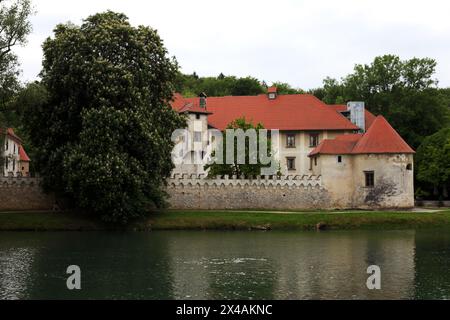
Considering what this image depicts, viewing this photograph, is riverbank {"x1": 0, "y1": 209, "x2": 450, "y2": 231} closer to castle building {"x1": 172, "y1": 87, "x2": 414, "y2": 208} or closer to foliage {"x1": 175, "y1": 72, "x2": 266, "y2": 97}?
castle building {"x1": 172, "y1": 87, "x2": 414, "y2": 208}

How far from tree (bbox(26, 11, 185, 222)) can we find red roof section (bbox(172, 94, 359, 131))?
19.0 meters

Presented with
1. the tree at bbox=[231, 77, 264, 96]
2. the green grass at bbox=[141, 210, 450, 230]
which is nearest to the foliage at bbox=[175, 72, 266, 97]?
the tree at bbox=[231, 77, 264, 96]

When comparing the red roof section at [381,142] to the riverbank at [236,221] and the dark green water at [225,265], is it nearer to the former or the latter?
the riverbank at [236,221]

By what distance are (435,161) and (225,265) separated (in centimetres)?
4075

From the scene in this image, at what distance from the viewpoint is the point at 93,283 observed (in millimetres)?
25062

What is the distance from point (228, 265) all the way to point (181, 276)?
352 centimetres

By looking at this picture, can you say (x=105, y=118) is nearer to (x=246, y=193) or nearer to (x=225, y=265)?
(x=246, y=193)

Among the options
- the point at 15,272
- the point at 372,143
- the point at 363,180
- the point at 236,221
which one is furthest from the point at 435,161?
the point at 15,272

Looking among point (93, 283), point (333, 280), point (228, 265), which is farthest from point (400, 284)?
point (93, 283)

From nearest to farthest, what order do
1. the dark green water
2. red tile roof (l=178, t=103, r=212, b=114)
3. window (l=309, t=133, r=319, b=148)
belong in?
the dark green water, red tile roof (l=178, t=103, r=212, b=114), window (l=309, t=133, r=319, b=148)

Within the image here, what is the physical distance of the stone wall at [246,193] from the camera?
5672cm

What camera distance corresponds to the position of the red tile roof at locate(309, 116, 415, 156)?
56781 mm

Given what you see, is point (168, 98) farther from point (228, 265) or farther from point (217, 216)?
point (228, 265)

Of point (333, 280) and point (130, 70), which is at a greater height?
point (130, 70)
